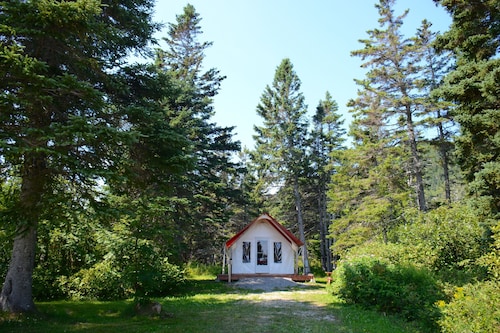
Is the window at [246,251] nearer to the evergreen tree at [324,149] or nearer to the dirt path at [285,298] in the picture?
the dirt path at [285,298]

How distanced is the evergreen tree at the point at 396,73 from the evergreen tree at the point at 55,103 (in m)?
13.4

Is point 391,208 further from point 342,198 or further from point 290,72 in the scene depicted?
point 290,72

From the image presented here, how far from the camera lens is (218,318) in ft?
30.3

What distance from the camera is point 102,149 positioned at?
27.5 ft

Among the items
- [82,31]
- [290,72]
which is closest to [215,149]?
[290,72]

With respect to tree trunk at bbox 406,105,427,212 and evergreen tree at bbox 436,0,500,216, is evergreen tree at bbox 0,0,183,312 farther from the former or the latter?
tree trunk at bbox 406,105,427,212

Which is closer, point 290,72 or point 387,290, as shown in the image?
point 387,290

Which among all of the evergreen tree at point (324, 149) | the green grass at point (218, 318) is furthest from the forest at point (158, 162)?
the evergreen tree at point (324, 149)

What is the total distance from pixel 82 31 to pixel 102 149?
283 centimetres

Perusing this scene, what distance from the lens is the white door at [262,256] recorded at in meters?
21.4

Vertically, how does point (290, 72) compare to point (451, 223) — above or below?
above

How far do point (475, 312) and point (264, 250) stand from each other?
16.4m

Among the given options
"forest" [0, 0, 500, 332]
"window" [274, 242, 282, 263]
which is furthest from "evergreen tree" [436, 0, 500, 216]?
"window" [274, 242, 282, 263]

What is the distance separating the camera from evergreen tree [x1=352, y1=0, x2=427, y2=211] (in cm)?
1838
